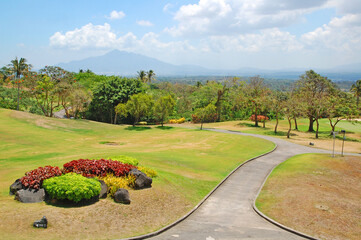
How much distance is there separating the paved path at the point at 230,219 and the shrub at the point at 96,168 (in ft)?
17.6

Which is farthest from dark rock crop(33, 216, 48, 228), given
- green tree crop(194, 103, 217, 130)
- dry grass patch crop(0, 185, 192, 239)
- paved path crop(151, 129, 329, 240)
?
green tree crop(194, 103, 217, 130)

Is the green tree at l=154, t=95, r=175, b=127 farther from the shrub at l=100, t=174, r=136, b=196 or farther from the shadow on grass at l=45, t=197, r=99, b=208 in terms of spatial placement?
the shadow on grass at l=45, t=197, r=99, b=208

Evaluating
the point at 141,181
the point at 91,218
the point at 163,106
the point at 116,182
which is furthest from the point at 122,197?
the point at 163,106

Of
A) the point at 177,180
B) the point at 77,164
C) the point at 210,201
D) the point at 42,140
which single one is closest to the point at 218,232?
the point at 210,201

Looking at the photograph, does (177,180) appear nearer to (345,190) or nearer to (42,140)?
(345,190)

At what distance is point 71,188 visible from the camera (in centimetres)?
1335

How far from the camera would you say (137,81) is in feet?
244

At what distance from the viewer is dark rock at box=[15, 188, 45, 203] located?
13.2 metres

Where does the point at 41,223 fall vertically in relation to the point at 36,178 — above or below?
below

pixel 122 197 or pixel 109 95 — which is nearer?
pixel 122 197

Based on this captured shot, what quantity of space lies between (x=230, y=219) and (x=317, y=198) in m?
7.25

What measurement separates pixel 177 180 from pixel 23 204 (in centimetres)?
1056

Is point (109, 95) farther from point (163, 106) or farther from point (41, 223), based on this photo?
point (41, 223)

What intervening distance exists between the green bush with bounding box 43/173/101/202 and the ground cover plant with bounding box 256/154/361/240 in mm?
10300
